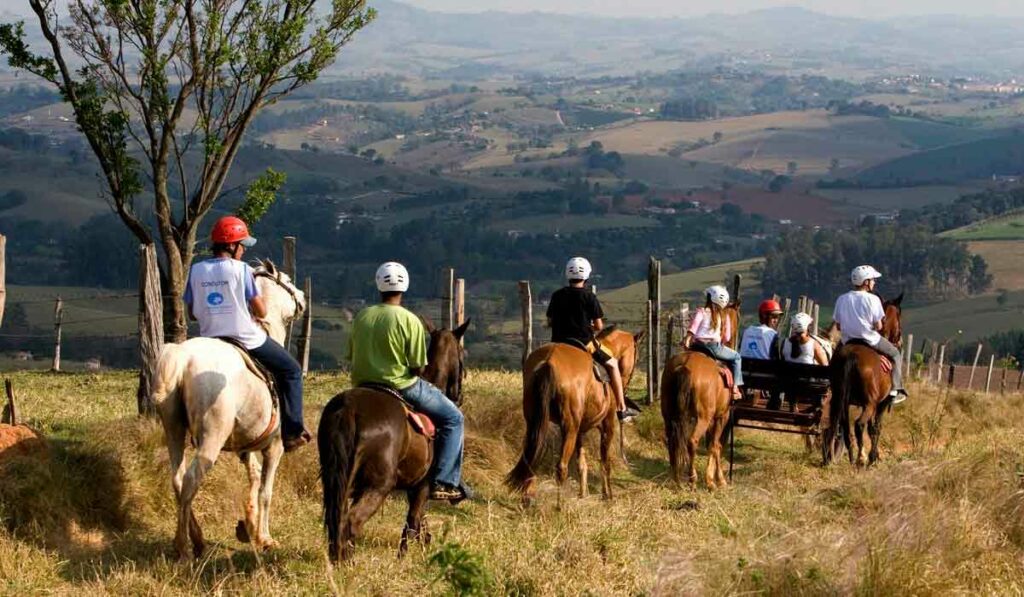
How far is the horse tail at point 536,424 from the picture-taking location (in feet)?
42.4

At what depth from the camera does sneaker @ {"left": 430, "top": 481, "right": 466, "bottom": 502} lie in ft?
35.4

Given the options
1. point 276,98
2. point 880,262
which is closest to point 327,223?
point 880,262

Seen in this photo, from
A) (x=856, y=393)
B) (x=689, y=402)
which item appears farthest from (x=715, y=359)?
(x=856, y=393)

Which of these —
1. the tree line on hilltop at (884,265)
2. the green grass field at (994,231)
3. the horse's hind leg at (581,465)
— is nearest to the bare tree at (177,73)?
the horse's hind leg at (581,465)

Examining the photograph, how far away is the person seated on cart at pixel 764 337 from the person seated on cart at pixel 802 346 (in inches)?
9.3

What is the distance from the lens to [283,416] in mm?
10969

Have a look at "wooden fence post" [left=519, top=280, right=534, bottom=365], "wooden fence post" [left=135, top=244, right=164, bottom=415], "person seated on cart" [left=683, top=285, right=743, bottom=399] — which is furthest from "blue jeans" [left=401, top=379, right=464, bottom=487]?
"wooden fence post" [left=519, top=280, right=534, bottom=365]

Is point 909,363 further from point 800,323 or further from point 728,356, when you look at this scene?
point 728,356

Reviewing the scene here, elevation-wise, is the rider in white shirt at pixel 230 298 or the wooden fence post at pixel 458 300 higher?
the rider in white shirt at pixel 230 298

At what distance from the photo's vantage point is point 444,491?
35.8 feet

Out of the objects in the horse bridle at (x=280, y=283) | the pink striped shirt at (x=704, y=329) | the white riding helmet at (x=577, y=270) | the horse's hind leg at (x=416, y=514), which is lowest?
the horse's hind leg at (x=416, y=514)

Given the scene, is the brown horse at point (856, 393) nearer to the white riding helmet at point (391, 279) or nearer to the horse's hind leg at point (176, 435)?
the white riding helmet at point (391, 279)

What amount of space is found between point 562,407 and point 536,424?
43cm

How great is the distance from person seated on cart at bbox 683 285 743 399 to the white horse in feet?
20.7
